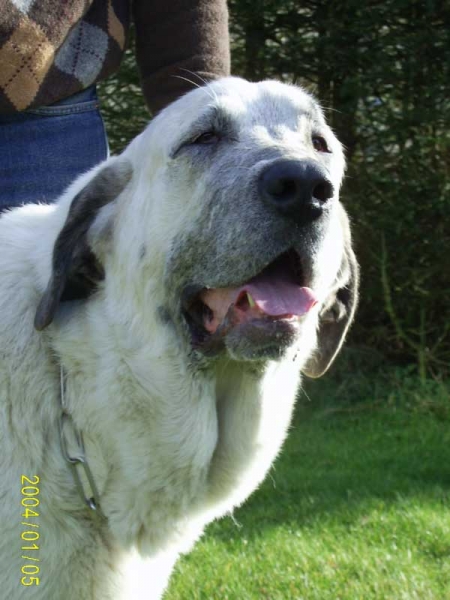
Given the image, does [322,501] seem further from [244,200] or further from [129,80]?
[129,80]

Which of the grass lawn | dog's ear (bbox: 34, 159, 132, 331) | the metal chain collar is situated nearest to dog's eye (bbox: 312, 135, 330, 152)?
dog's ear (bbox: 34, 159, 132, 331)

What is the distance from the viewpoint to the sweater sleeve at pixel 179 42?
3162 mm

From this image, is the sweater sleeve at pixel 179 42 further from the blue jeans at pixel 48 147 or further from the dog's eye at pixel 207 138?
the dog's eye at pixel 207 138

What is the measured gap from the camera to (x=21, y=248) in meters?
2.71

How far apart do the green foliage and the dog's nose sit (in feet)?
12.8

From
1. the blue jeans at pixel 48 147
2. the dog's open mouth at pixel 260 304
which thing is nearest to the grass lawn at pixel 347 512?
the dog's open mouth at pixel 260 304

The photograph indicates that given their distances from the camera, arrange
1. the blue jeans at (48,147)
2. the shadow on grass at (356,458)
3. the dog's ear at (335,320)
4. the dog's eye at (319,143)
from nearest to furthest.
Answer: the dog's eye at (319,143) < the blue jeans at (48,147) < the dog's ear at (335,320) < the shadow on grass at (356,458)

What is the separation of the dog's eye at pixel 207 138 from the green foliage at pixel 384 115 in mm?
3635

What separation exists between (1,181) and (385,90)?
12.7 feet

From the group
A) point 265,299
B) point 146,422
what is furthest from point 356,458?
point 265,299

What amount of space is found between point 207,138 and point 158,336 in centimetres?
60

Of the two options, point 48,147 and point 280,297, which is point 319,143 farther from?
point 48,147

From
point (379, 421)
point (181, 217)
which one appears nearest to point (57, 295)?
point (181, 217)

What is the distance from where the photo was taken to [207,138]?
8.63 ft
